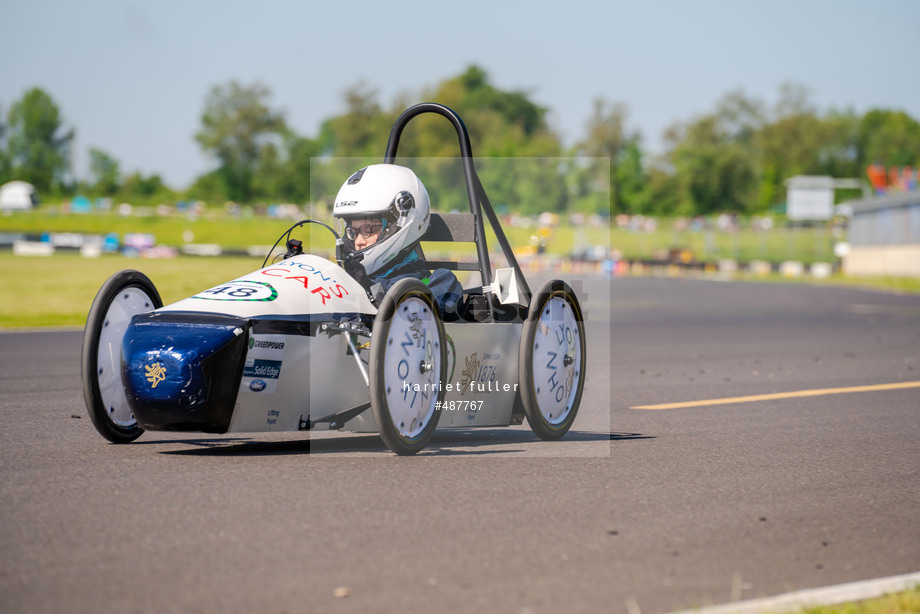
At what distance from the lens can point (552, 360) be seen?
774cm

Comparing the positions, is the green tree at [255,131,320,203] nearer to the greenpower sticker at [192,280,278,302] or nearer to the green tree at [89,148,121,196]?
the green tree at [89,148,121,196]

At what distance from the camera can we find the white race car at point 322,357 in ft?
19.8

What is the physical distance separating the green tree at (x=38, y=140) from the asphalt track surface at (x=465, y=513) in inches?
5269

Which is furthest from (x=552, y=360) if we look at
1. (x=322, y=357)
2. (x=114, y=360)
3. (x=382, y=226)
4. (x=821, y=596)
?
(x=821, y=596)

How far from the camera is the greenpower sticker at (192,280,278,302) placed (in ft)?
20.9

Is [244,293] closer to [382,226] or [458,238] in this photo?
[382,226]

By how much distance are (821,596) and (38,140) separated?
484ft

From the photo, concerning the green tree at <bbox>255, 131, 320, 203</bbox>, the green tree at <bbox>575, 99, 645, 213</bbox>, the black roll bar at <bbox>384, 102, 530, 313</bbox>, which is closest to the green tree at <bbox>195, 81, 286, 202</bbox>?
the green tree at <bbox>255, 131, 320, 203</bbox>

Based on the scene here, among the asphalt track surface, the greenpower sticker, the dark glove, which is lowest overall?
the asphalt track surface

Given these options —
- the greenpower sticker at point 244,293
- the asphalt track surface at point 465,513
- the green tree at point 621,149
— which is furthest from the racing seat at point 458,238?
the green tree at point 621,149

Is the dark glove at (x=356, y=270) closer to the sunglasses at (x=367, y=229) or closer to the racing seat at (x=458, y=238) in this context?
the sunglasses at (x=367, y=229)

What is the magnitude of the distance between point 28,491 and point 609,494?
279 centimetres

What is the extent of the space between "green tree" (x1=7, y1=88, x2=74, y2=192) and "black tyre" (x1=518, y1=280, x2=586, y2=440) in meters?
134

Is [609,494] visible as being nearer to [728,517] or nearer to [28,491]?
[728,517]
